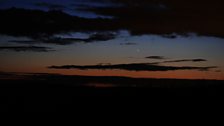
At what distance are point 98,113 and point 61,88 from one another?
26748 mm

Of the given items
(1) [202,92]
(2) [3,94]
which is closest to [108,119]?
(2) [3,94]

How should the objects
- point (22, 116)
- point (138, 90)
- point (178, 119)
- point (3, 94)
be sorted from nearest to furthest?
point (178, 119) < point (22, 116) < point (3, 94) < point (138, 90)

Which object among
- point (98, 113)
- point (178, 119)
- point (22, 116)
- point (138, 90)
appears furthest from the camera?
point (138, 90)

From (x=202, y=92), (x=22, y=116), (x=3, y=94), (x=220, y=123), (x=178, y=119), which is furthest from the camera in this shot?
(x=202, y=92)

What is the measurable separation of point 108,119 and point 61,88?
3066cm

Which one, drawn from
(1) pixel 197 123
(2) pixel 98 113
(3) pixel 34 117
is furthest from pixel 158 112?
(3) pixel 34 117

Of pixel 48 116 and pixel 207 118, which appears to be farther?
pixel 48 116

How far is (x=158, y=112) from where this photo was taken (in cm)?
3092

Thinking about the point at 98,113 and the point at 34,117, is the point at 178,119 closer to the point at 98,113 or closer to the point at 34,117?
the point at 98,113

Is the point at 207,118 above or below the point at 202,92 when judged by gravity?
above

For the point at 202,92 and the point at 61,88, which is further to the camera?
the point at 61,88

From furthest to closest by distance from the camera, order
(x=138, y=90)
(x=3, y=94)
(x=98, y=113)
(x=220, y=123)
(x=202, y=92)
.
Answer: (x=138, y=90) < (x=202, y=92) < (x=3, y=94) < (x=98, y=113) < (x=220, y=123)

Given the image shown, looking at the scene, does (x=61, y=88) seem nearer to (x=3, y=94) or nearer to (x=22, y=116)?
(x=3, y=94)

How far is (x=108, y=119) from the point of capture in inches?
1064
